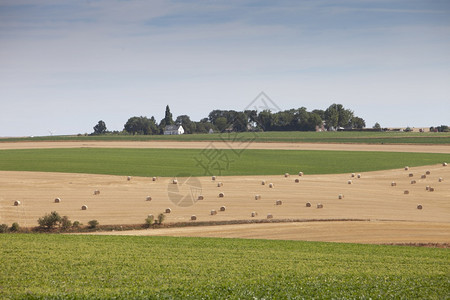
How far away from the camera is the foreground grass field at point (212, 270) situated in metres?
18.9

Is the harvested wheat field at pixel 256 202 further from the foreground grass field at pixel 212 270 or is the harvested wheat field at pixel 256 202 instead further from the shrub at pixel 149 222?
the foreground grass field at pixel 212 270

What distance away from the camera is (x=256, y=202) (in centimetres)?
4812

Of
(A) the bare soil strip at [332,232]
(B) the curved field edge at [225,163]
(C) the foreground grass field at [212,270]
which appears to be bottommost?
(A) the bare soil strip at [332,232]

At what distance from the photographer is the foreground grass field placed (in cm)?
1889

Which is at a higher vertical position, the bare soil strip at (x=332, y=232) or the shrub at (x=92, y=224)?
the shrub at (x=92, y=224)

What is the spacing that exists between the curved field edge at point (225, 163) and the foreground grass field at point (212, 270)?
39.3m

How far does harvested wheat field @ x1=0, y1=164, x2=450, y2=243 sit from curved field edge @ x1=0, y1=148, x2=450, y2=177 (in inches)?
216

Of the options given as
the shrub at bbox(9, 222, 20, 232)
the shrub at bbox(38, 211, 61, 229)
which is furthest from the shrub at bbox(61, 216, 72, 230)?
the shrub at bbox(9, 222, 20, 232)

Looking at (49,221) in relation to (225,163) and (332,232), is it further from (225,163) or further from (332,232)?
(225,163)

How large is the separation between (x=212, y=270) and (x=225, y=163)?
60143 millimetres

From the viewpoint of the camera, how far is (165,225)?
39750mm

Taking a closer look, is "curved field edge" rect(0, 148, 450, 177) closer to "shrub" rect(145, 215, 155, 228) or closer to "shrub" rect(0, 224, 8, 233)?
"shrub" rect(145, 215, 155, 228)

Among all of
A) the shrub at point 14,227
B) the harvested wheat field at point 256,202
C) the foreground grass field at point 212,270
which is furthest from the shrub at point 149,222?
the foreground grass field at point 212,270

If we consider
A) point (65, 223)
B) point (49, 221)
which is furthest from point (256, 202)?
point (49, 221)
